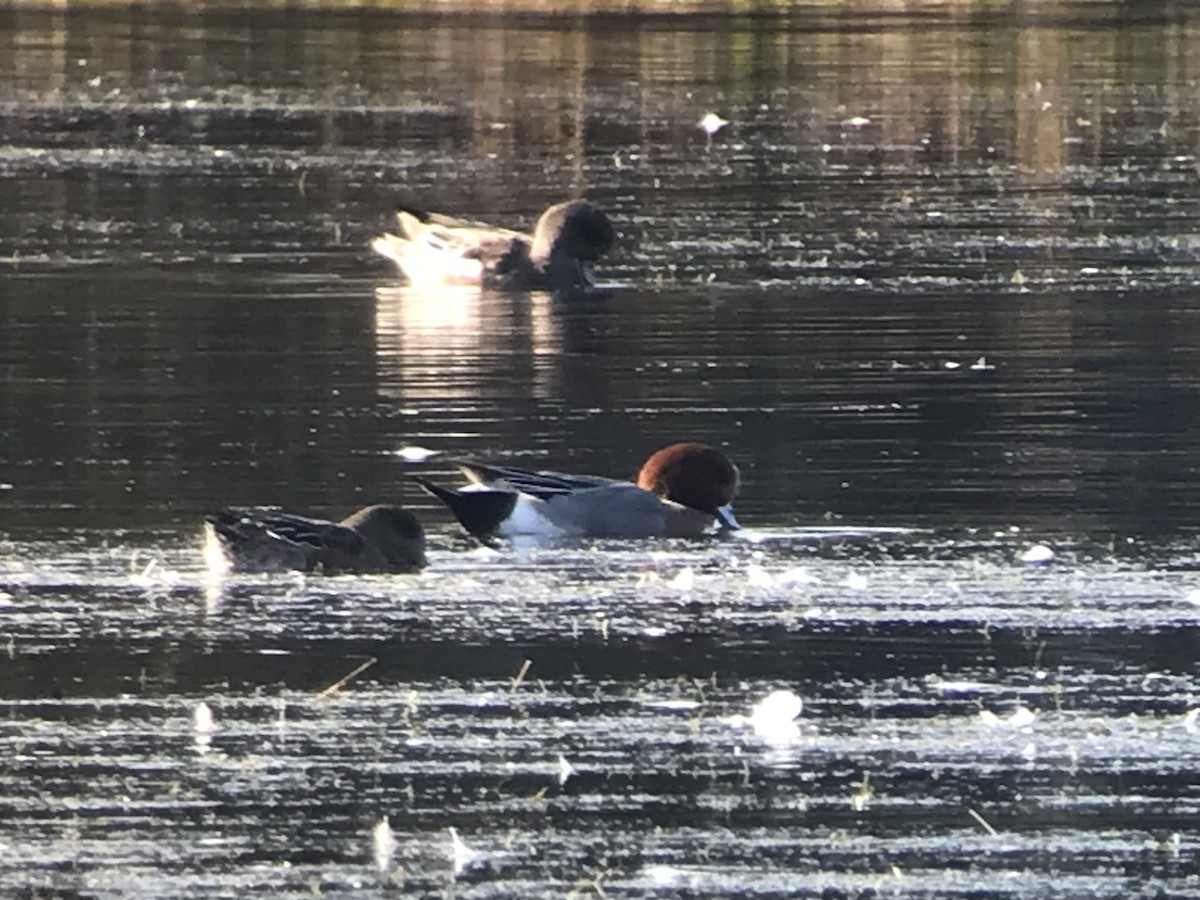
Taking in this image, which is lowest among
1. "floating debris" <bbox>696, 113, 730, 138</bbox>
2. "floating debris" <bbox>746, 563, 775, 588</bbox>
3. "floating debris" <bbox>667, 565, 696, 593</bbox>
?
"floating debris" <bbox>667, 565, 696, 593</bbox>

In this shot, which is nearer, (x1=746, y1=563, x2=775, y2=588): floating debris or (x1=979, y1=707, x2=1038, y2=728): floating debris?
(x1=979, y1=707, x2=1038, y2=728): floating debris

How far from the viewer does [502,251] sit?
1934 cm

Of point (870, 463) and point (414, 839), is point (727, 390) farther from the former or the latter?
point (414, 839)

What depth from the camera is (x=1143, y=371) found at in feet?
49.1

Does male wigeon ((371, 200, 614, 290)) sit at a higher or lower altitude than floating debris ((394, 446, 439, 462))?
higher

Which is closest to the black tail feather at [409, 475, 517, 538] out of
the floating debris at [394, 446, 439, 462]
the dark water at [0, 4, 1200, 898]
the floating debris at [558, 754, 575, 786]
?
the dark water at [0, 4, 1200, 898]

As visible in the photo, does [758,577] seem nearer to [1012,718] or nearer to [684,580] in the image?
[684,580]

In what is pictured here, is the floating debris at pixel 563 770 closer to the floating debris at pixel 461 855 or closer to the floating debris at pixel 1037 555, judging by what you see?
the floating debris at pixel 461 855

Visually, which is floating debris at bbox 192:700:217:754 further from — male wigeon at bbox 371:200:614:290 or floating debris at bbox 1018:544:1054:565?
male wigeon at bbox 371:200:614:290

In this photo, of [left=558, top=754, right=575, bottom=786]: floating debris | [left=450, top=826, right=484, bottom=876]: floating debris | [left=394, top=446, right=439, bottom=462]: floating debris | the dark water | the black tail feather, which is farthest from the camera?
[left=394, top=446, right=439, bottom=462]: floating debris

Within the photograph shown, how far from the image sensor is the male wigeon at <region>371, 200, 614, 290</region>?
18922mm

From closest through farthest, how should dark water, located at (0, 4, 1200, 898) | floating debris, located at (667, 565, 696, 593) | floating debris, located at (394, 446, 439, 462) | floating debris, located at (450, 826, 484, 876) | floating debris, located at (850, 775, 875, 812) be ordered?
floating debris, located at (450, 826, 484, 876) → dark water, located at (0, 4, 1200, 898) → floating debris, located at (850, 775, 875, 812) → floating debris, located at (667, 565, 696, 593) → floating debris, located at (394, 446, 439, 462)

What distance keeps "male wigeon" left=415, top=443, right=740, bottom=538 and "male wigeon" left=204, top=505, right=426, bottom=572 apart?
0.63 m

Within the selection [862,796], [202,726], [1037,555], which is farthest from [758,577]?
[862,796]
